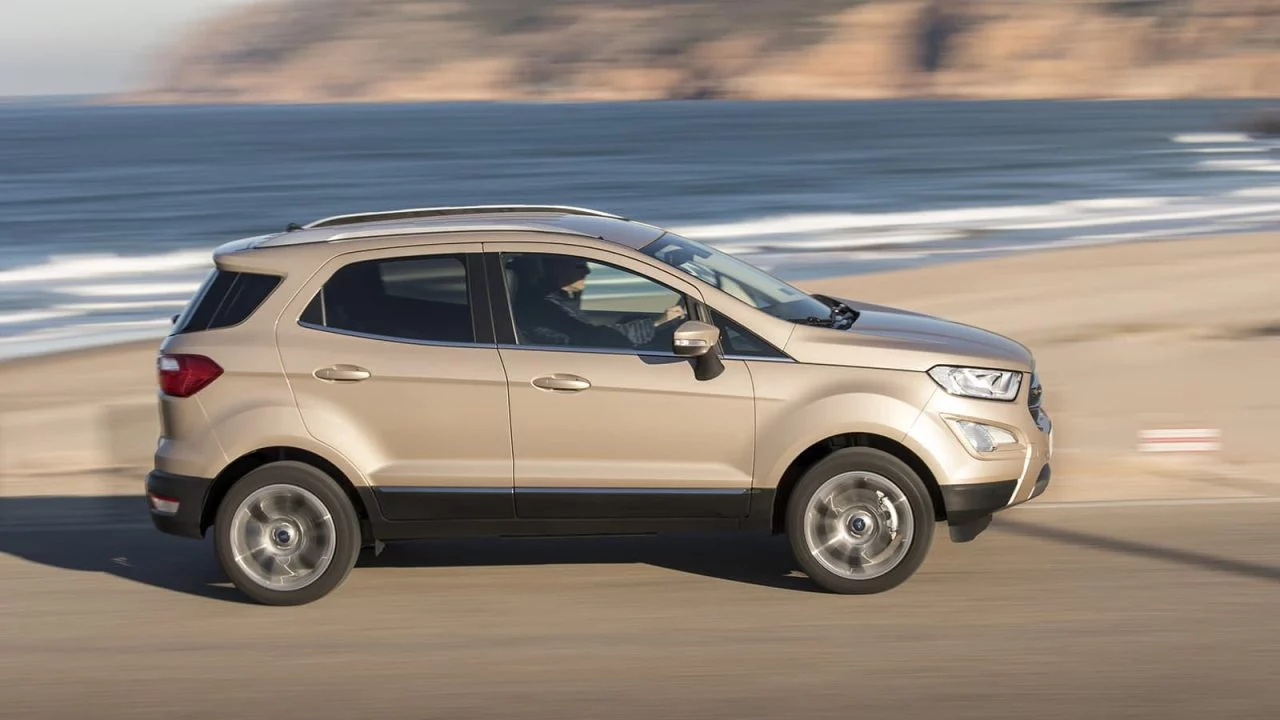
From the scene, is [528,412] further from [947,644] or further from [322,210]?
[322,210]

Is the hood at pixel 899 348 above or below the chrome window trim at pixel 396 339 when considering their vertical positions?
below

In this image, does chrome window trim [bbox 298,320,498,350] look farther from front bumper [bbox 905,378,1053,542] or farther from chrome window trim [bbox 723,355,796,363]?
front bumper [bbox 905,378,1053,542]

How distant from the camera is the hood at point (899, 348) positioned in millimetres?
6656

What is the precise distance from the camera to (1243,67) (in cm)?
15962

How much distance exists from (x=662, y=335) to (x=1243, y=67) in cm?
16755

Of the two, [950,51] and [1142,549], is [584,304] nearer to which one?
[1142,549]

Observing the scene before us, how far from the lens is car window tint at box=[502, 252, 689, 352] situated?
680 centimetres

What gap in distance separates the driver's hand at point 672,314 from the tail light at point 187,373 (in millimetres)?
1945

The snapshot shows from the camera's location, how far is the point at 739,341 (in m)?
6.73

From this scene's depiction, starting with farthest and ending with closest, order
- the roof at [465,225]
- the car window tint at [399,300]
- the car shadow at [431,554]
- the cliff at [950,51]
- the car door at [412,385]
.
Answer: the cliff at [950,51], the car shadow at [431,554], the roof at [465,225], the car window tint at [399,300], the car door at [412,385]

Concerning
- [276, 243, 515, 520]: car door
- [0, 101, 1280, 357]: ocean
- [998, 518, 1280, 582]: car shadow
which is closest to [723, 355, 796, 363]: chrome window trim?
[276, 243, 515, 520]: car door

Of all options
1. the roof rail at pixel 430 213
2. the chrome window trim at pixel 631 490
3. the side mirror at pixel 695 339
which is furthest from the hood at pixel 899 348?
the roof rail at pixel 430 213

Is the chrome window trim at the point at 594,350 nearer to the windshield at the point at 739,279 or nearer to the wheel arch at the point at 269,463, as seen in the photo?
the windshield at the point at 739,279

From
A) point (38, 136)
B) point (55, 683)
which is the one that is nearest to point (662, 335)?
point (55, 683)
